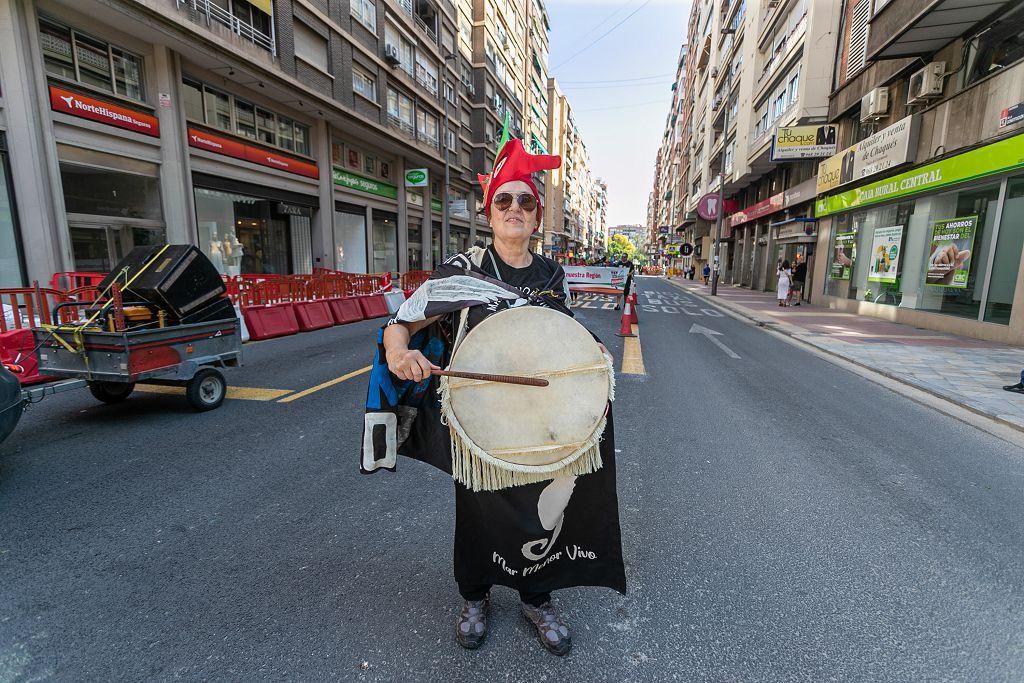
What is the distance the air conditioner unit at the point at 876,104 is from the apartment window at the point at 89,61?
2081cm

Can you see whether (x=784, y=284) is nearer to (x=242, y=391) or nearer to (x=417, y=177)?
(x=417, y=177)

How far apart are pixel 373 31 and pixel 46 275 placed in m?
17.6

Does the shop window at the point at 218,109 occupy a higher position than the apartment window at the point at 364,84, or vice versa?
the apartment window at the point at 364,84

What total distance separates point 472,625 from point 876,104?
18.3 metres

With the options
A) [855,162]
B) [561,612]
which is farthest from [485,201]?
[855,162]

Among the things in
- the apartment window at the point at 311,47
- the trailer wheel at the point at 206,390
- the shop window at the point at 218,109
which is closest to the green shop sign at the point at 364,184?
the apartment window at the point at 311,47

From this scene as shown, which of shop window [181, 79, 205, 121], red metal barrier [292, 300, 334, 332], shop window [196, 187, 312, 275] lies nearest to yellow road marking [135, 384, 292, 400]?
red metal barrier [292, 300, 334, 332]

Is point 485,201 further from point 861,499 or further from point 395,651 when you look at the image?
point 861,499

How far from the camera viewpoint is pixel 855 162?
50.4 feet

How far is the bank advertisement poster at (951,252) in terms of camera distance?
1097 cm

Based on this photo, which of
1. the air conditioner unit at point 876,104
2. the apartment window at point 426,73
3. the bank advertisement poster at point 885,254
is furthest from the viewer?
the apartment window at point 426,73

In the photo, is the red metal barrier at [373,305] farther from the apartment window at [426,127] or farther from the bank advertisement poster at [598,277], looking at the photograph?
the apartment window at [426,127]

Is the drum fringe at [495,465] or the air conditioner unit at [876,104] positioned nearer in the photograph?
the drum fringe at [495,465]

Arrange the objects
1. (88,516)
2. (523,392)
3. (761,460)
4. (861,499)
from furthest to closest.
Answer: (761,460) → (861,499) → (88,516) → (523,392)
